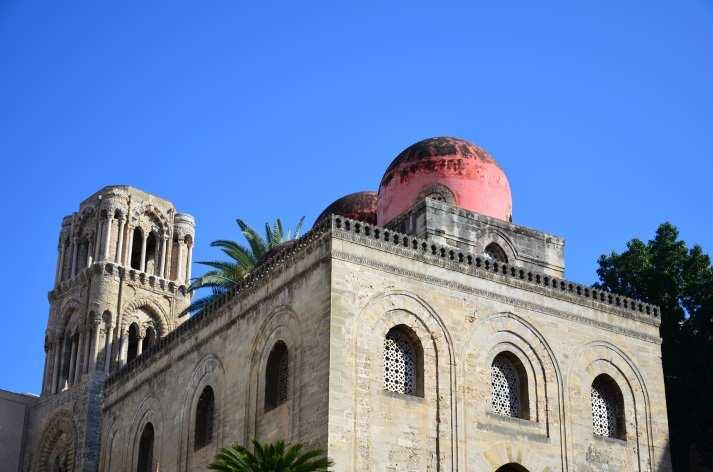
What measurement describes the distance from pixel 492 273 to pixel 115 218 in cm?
1703

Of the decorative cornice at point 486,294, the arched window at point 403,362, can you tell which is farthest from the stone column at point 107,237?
the arched window at point 403,362

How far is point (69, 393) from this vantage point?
3525 cm

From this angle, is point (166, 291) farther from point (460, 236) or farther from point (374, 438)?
point (374, 438)

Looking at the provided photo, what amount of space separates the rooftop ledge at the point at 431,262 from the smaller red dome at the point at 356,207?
239 inches

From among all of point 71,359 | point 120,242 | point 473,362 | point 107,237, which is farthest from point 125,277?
point 473,362

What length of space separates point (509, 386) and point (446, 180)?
532 centimetres

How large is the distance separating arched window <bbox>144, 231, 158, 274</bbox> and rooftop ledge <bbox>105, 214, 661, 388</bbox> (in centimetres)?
1106

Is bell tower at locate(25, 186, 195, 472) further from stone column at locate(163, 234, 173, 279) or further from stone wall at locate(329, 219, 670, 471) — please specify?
stone wall at locate(329, 219, 670, 471)

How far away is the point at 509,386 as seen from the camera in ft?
78.7

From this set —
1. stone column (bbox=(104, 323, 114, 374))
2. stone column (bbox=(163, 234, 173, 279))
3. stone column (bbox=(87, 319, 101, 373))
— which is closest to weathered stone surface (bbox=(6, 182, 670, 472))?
stone column (bbox=(87, 319, 101, 373))

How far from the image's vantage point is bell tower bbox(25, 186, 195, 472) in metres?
34.9

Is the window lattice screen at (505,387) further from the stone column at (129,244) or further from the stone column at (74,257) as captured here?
the stone column at (74,257)

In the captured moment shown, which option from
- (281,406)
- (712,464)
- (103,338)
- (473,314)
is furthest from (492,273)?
(103,338)

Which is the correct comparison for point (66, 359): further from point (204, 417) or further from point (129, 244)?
point (204, 417)
